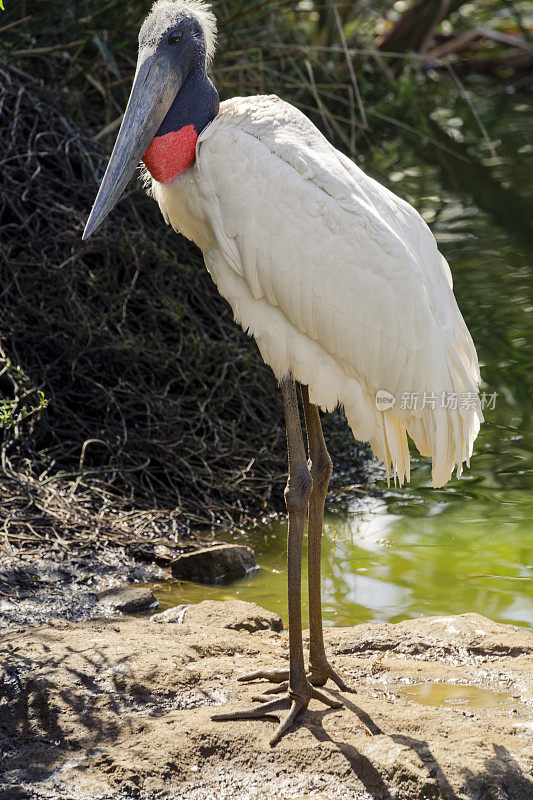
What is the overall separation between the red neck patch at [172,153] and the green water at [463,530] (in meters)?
1.78

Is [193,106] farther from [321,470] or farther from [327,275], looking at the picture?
[321,470]

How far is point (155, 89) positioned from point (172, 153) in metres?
0.20

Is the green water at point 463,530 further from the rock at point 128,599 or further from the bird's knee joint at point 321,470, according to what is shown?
the bird's knee joint at point 321,470

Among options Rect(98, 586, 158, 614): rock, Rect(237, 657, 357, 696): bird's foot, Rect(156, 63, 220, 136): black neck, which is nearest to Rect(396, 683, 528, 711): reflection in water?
Rect(237, 657, 357, 696): bird's foot

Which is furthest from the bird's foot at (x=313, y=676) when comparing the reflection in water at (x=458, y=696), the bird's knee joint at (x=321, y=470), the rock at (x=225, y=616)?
the bird's knee joint at (x=321, y=470)

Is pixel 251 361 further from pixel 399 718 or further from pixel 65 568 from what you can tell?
pixel 399 718

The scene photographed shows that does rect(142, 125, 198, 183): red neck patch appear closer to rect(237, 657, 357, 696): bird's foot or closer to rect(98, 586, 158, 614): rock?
rect(237, 657, 357, 696): bird's foot

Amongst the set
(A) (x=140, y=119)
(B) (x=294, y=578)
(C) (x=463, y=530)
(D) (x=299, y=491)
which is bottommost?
(C) (x=463, y=530)

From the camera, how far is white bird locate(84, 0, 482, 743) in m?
3.01

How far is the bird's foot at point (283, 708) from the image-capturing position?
2936 mm

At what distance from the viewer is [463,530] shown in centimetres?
472

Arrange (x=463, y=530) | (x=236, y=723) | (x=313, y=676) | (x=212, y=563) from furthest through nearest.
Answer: (x=463, y=530) → (x=212, y=563) → (x=313, y=676) → (x=236, y=723)

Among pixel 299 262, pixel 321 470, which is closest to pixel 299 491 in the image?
pixel 321 470

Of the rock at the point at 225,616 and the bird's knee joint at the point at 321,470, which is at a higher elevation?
the bird's knee joint at the point at 321,470
